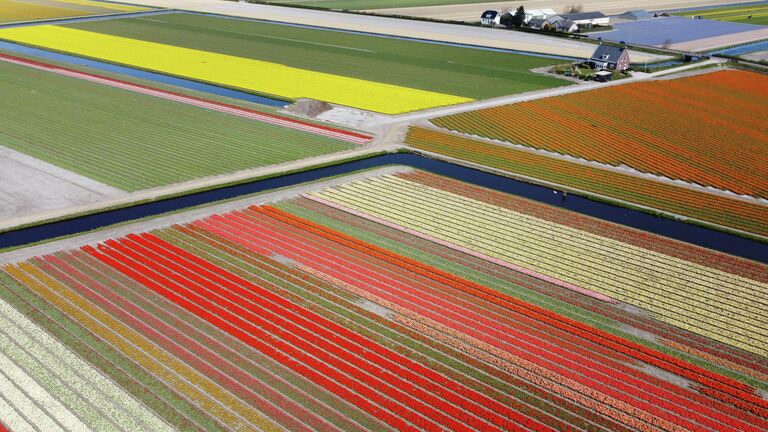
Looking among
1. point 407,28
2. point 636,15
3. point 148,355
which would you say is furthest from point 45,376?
point 636,15

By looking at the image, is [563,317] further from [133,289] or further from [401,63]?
[401,63]

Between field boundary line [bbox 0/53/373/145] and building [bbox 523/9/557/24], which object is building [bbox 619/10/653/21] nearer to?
building [bbox 523/9/557/24]

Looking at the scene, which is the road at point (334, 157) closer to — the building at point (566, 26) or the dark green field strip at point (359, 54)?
the dark green field strip at point (359, 54)

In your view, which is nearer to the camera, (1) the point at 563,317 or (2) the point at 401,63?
(1) the point at 563,317

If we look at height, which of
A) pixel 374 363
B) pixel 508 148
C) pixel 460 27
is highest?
pixel 460 27

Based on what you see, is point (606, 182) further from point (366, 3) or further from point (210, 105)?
point (366, 3)

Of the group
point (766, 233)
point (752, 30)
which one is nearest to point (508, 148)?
point (766, 233)
